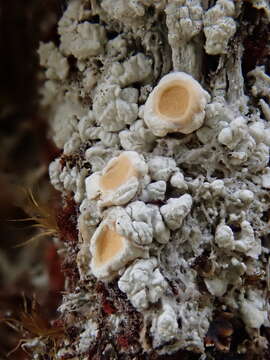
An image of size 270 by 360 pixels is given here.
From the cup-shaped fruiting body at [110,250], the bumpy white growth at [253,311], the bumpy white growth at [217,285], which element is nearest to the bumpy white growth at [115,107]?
the cup-shaped fruiting body at [110,250]

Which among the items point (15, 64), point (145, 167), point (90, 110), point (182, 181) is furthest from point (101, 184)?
point (15, 64)

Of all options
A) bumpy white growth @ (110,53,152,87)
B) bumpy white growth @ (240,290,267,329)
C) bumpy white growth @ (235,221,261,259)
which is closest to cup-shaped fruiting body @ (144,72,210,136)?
bumpy white growth @ (110,53,152,87)

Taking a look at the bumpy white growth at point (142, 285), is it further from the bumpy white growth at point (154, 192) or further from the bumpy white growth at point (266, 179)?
the bumpy white growth at point (266, 179)

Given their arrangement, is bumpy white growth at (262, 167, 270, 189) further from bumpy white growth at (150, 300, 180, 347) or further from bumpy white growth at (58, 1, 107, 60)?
bumpy white growth at (58, 1, 107, 60)

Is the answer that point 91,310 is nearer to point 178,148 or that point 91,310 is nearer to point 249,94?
point 178,148

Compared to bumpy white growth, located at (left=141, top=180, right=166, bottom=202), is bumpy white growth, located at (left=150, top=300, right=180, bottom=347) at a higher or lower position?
lower

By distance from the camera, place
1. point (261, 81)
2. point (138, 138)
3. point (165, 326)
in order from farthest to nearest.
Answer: point (261, 81) < point (138, 138) < point (165, 326)

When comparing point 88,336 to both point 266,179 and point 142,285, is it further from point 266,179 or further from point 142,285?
point 266,179

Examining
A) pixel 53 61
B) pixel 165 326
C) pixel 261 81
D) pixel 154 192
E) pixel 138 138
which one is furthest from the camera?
pixel 53 61

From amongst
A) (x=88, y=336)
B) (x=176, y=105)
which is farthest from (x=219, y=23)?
(x=88, y=336)
